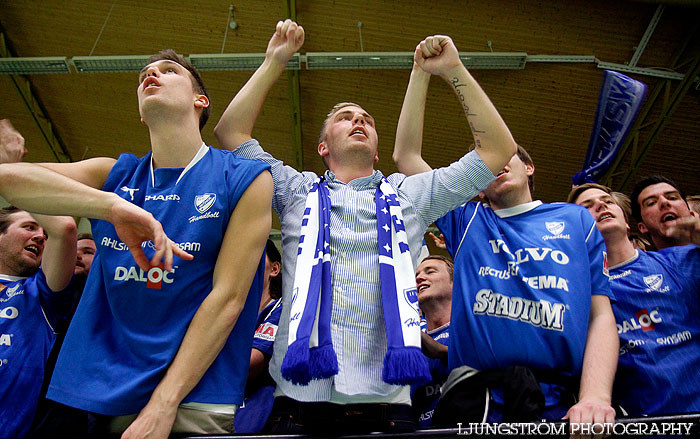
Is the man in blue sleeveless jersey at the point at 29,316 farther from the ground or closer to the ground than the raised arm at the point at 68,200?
closer to the ground

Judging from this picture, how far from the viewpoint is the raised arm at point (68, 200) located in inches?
62.2

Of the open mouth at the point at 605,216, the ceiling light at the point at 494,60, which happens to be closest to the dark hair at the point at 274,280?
the open mouth at the point at 605,216

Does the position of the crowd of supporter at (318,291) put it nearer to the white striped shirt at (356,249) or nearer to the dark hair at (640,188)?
the white striped shirt at (356,249)

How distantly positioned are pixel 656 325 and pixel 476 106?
115cm

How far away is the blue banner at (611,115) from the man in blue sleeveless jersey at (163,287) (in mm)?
3167

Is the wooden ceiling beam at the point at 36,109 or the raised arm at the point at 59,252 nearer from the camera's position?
the raised arm at the point at 59,252

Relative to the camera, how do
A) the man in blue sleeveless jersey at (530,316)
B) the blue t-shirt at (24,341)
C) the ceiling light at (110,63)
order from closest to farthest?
the man in blue sleeveless jersey at (530,316) < the blue t-shirt at (24,341) < the ceiling light at (110,63)

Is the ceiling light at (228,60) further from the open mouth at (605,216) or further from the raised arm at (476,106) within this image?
the open mouth at (605,216)

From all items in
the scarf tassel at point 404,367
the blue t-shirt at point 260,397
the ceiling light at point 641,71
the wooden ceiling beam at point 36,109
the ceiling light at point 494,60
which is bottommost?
the wooden ceiling beam at point 36,109

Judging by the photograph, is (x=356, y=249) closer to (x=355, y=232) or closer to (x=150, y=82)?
(x=355, y=232)

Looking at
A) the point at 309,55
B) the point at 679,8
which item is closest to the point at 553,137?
the point at 679,8

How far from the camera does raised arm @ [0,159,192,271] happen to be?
158cm

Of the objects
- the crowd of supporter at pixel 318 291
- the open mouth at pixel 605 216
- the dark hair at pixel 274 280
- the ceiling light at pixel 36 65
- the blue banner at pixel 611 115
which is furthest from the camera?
the ceiling light at pixel 36 65

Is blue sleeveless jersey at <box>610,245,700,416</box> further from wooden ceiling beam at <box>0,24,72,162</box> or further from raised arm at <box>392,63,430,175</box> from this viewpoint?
wooden ceiling beam at <box>0,24,72,162</box>
